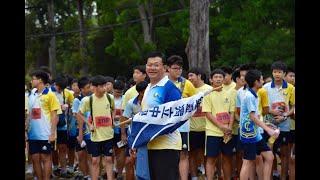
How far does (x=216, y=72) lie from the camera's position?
9.59m

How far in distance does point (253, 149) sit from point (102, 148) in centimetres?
265

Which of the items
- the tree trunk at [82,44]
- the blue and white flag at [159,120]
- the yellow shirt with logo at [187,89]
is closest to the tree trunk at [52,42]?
the tree trunk at [82,44]

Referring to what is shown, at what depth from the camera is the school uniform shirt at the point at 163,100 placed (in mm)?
6879

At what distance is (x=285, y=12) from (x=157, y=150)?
17658 mm

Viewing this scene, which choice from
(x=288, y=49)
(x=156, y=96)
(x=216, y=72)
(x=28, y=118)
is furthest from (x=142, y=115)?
(x=288, y=49)

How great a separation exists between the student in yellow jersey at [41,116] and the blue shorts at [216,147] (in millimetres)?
2526

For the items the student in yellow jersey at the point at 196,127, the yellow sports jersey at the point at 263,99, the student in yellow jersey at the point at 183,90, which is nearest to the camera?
the yellow sports jersey at the point at 263,99

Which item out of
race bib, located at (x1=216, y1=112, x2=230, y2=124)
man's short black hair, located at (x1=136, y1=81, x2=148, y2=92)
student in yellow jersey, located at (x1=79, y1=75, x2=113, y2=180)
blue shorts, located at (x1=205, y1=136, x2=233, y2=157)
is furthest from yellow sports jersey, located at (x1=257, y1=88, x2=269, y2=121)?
student in yellow jersey, located at (x1=79, y1=75, x2=113, y2=180)

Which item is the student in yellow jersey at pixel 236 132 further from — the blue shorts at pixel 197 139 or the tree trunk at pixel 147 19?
the tree trunk at pixel 147 19

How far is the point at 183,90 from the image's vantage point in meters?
9.79

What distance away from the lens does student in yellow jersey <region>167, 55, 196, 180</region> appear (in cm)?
945

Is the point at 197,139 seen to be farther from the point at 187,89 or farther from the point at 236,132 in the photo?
the point at 187,89

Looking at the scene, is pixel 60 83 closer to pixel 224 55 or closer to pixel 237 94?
pixel 237 94

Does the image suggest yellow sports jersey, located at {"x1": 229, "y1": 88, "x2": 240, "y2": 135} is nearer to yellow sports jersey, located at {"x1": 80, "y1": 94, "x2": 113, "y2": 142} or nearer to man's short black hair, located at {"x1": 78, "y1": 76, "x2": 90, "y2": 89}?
yellow sports jersey, located at {"x1": 80, "y1": 94, "x2": 113, "y2": 142}
